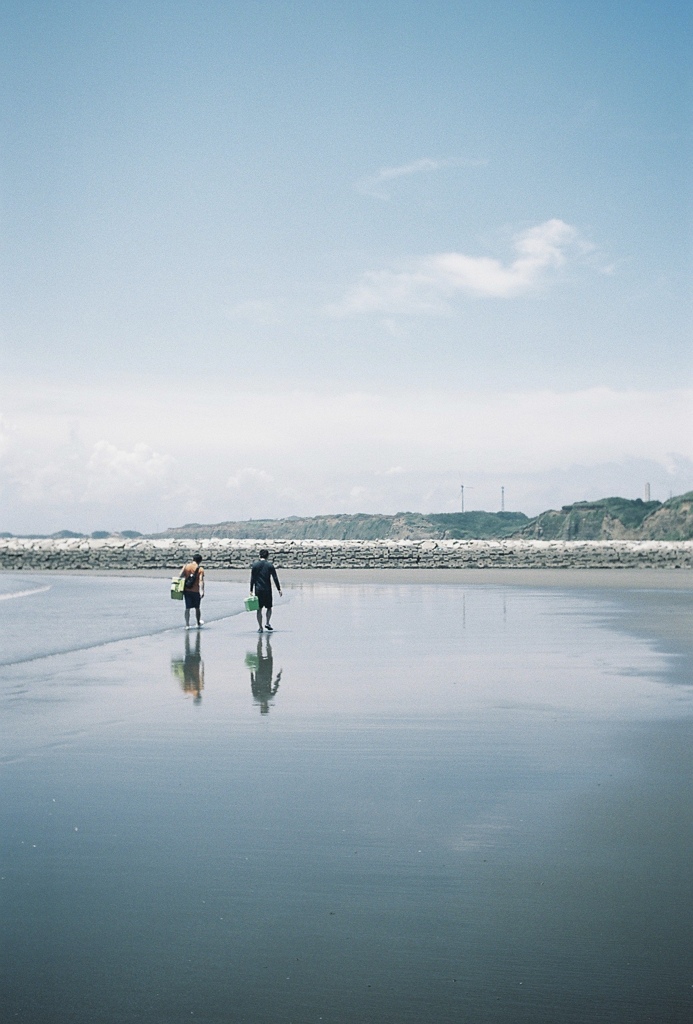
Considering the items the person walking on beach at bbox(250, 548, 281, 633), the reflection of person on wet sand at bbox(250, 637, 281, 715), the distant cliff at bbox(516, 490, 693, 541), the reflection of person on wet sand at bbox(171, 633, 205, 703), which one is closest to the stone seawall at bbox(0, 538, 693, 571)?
the person walking on beach at bbox(250, 548, 281, 633)

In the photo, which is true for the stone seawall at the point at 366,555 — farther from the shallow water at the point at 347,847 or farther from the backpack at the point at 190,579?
the shallow water at the point at 347,847

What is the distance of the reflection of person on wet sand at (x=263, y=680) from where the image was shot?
11.9 meters

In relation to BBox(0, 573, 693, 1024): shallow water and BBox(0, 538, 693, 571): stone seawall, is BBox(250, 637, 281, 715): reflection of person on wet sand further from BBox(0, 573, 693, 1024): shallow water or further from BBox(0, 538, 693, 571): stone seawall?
BBox(0, 538, 693, 571): stone seawall

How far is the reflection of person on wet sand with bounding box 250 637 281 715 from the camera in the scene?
11875 millimetres

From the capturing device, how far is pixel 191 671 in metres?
14.7

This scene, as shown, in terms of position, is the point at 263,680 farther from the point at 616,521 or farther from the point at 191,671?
the point at 616,521

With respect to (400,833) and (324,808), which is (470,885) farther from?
(324,808)

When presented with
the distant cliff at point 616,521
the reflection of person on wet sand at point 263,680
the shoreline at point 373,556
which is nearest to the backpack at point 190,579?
the reflection of person on wet sand at point 263,680

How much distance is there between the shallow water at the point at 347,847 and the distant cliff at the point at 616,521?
118 m

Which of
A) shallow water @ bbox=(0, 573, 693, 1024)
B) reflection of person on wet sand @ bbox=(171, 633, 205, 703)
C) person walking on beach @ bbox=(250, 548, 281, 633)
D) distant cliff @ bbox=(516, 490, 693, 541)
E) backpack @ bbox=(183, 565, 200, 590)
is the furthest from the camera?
distant cliff @ bbox=(516, 490, 693, 541)

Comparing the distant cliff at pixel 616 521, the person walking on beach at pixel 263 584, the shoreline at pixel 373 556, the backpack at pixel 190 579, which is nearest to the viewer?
the person walking on beach at pixel 263 584

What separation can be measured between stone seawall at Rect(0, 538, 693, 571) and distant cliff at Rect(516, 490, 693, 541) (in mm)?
51521

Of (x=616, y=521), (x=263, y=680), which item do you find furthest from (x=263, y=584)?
(x=616, y=521)

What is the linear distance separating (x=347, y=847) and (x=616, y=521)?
13732cm
